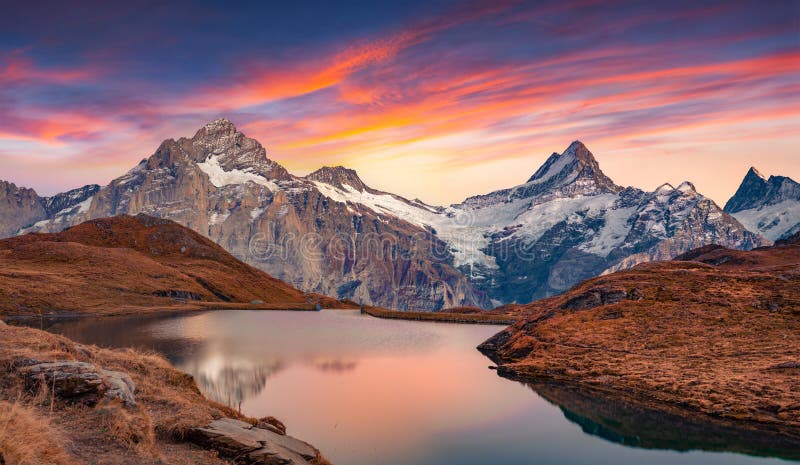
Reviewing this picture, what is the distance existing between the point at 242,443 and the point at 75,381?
829 centimetres

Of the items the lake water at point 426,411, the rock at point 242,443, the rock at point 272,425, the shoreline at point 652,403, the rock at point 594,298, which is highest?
the rock at point 594,298

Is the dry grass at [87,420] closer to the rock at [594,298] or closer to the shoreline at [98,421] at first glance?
the shoreline at [98,421]

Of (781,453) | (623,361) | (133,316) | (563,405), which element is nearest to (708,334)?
(623,361)

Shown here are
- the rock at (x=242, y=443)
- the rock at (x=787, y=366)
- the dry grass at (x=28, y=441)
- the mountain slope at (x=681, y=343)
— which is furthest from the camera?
the rock at (x=787, y=366)

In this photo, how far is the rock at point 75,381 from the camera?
25.3 m

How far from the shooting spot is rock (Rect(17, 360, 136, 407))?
83.1ft

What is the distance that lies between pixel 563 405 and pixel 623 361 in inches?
663

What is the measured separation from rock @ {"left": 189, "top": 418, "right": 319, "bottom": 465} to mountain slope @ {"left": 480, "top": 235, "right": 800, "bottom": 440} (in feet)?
154

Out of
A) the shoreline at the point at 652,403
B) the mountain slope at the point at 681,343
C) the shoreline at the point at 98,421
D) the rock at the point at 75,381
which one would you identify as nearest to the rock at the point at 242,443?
the shoreline at the point at 98,421

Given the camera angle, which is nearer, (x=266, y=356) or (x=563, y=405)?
(x=563, y=405)

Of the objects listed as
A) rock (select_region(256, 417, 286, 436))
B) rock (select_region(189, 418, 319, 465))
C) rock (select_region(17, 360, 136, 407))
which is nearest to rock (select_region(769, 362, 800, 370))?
rock (select_region(256, 417, 286, 436))

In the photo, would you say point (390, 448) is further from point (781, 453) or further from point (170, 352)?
point (170, 352)

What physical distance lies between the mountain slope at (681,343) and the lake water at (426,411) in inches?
215

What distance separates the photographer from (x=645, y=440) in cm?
5128
